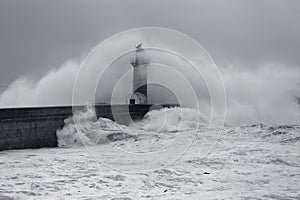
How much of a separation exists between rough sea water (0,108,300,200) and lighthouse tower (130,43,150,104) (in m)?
6.68

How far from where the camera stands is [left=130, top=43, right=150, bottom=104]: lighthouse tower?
22078mm

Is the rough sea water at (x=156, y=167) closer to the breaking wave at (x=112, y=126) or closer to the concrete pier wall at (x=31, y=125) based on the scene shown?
the breaking wave at (x=112, y=126)

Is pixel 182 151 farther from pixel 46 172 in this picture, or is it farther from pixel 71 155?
pixel 46 172

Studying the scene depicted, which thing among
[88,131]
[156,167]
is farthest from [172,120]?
[156,167]

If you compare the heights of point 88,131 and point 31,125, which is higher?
point 31,125

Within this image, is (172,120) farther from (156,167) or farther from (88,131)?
(156,167)

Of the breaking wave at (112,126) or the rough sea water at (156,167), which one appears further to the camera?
the breaking wave at (112,126)

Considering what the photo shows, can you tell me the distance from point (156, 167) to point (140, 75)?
1424cm

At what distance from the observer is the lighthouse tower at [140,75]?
72.4 feet

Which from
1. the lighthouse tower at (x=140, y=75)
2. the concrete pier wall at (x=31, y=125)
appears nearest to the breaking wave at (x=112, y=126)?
the concrete pier wall at (x=31, y=125)

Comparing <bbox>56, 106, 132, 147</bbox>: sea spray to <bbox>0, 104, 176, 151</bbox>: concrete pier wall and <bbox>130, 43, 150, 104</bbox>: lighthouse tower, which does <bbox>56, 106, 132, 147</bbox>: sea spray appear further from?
<bbox>130, 43, 150, 104</bbox>: lighthouse tower

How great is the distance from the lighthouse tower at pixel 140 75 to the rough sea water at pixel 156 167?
6683mm

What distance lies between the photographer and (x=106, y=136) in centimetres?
Result: 1478

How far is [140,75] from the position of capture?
2245cm
